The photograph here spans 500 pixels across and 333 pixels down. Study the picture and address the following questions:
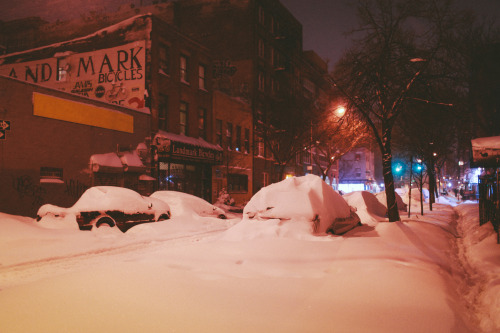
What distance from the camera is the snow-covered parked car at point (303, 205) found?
931 centimetres

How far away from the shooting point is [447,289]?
564 centimetres

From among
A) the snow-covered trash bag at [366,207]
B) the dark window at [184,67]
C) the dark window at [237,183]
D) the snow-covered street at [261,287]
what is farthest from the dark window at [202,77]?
the snow-covered street at [261,287]

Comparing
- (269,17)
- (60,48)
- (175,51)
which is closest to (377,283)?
(175,51)

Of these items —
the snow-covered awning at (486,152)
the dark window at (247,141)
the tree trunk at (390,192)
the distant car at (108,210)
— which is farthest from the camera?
the dark window at (247,141)

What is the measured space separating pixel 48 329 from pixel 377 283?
4.26 m

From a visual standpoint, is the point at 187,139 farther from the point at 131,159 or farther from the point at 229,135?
the point at 229,135

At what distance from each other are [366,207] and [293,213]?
28.5 feet

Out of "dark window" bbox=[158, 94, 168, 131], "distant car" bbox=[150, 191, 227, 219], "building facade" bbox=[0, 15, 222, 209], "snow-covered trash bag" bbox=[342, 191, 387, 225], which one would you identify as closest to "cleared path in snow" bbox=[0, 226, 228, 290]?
"distant car" bbox=[150, 191, 227, 219]

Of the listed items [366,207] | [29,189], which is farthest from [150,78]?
[366,207]

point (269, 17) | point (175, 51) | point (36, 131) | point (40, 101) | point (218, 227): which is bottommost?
point (218, 227)

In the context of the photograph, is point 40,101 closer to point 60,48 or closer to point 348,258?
point 60,48

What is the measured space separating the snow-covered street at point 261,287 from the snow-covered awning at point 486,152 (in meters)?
2.71

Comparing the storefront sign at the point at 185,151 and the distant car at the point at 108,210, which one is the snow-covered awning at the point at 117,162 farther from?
the distant car at the point at 108,210

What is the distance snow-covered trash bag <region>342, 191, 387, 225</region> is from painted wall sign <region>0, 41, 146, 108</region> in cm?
1361
